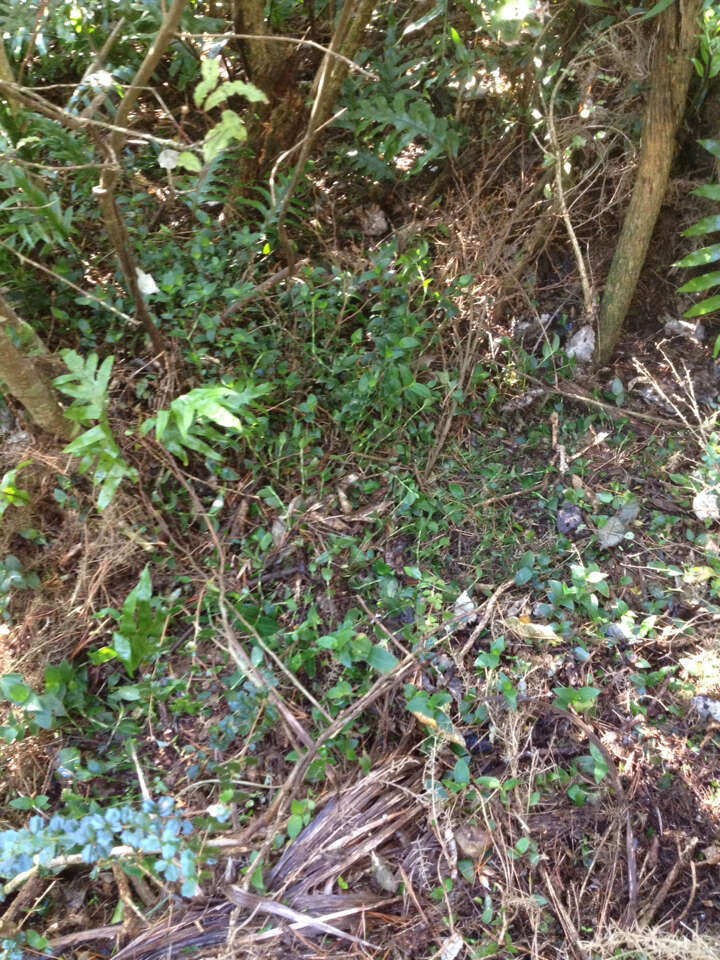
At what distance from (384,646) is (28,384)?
139cm

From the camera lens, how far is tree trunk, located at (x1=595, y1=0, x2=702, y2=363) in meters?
2.44

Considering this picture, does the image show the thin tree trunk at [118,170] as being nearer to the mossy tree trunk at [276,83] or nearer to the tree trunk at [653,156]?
the mossy tree trunk at [276,83]

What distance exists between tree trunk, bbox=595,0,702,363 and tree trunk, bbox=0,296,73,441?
2070 millimetres

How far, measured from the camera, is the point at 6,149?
233 cm

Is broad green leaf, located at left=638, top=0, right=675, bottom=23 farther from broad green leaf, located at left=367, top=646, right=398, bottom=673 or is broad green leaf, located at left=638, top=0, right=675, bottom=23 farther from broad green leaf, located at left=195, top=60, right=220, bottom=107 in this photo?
broad green leaf, located at left=367, top=646, right=398, bottom=673

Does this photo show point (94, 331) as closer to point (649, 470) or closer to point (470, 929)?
point (649, 470)

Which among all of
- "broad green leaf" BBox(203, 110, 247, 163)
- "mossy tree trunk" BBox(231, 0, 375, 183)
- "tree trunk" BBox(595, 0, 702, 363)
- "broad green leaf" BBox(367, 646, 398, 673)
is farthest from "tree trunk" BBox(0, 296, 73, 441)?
"tree trunk" BBox(595, 0, 702, 363)

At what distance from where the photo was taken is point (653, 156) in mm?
2604

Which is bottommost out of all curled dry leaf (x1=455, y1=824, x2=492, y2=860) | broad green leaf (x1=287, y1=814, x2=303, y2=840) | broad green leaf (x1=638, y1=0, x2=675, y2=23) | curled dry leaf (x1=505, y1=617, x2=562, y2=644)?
curled dry leaf (x1=455, y1=824, x2=492, y2=860)

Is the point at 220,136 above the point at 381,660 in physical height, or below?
above

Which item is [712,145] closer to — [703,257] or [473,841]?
[703,257]

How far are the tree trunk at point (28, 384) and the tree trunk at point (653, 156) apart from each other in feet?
6.79

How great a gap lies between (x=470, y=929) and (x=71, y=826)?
1040 mm

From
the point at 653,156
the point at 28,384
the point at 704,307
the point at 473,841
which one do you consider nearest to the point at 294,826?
the point at 473,841
